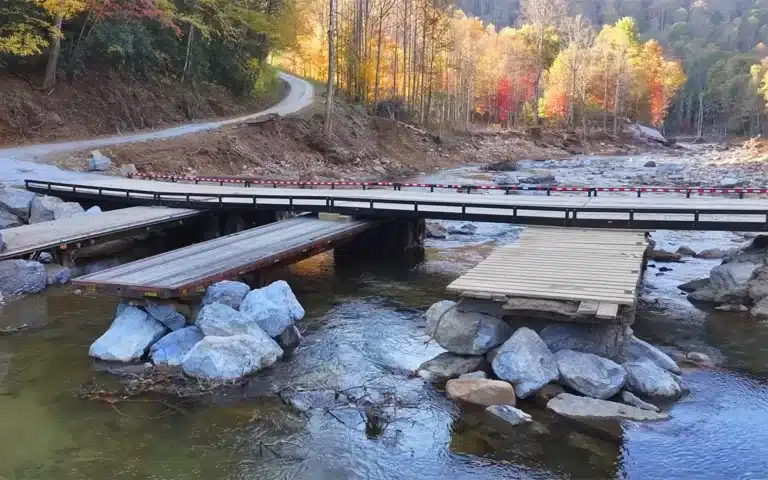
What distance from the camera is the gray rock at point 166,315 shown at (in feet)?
37.7

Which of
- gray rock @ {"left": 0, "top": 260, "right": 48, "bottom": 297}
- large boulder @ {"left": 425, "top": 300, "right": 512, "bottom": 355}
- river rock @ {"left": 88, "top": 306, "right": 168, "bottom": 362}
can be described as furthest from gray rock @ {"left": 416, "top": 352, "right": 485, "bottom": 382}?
gray rock @ {"left": 0, "top": 260, "right": 48, "bottom": 297}

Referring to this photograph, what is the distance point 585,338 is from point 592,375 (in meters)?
1.00

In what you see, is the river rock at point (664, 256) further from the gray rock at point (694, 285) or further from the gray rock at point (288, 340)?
the gray rock at point (288, 340)

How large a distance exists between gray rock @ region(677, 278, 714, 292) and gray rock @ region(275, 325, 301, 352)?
9878mm

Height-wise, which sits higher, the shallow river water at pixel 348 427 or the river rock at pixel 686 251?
the river rock at pixel 686 251

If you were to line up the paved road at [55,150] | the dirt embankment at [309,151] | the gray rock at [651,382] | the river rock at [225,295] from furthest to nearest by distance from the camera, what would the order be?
the dirt embankment at [309,151]
the paved road at [55,150]
the river rock at [225,295]
the gray rock at [651,382]

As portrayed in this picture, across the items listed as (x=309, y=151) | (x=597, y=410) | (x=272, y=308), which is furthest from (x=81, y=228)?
(x=309, y=151)

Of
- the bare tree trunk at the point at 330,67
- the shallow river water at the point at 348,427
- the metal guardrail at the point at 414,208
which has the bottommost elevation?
the shallow river water at the point at 348,427

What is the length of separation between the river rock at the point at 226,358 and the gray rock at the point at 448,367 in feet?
8.47

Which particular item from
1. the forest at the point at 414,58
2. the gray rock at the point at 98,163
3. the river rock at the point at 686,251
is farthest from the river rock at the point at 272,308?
the forest at the point at 414,58

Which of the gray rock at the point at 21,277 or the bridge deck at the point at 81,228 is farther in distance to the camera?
the bridge deck at the point at 81,228

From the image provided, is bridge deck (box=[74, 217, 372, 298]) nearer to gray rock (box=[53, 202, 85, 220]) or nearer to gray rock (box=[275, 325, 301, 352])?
gray rock (box=[275, 325, 301, 352])

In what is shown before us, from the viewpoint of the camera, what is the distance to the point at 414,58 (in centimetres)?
5422

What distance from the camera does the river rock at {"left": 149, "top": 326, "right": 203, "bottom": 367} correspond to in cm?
1051
